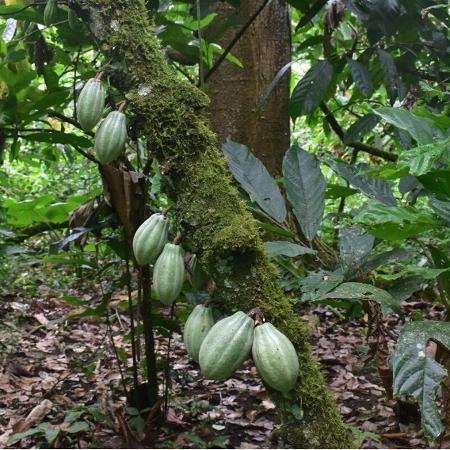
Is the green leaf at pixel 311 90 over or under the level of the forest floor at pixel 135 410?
over

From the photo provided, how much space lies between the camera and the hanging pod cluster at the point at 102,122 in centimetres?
103

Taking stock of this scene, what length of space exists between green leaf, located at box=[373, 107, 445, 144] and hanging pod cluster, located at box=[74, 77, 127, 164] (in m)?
0.46

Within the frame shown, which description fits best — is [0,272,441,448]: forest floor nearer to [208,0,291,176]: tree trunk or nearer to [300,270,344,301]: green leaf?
[300,270,344,301]: green leaf

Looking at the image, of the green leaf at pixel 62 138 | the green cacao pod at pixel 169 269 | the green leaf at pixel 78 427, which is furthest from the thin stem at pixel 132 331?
the green cacao pod at pixel 169 269

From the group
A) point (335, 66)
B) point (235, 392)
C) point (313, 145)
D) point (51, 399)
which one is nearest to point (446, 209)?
point (335, 66)

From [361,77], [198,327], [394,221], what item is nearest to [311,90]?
[361,77]

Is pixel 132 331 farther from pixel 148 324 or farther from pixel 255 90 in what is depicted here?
pixel 255 90

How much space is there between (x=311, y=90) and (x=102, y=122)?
1.35m

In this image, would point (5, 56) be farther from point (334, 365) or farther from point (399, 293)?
point (334, 365)

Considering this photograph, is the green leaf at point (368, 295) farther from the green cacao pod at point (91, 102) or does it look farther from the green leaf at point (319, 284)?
the green cacao pod at point (91, 102)

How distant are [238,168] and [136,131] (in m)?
0.30

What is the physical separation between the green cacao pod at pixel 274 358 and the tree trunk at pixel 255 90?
2026mm

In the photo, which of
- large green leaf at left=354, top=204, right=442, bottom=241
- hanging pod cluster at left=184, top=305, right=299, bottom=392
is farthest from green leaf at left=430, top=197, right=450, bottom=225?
hanging pod cluster at left=184, top=305, right=299, bottom=392

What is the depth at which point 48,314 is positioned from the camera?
3607 millimetres
